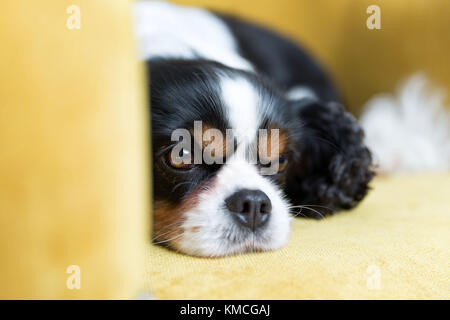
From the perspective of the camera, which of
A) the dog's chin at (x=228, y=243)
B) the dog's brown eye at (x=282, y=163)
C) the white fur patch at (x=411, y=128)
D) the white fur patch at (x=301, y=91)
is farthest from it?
the white fur patch at (x=301, y=91)

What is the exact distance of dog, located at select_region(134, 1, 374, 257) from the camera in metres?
1.11

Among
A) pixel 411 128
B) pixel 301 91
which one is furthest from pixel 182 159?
pixel 411 128

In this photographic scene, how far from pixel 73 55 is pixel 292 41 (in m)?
1.86

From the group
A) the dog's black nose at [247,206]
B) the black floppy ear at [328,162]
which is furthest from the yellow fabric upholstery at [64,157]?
the black floppy ear at [328,162]

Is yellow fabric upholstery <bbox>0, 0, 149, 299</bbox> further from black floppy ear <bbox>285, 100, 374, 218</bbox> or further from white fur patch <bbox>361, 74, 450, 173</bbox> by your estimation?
white fur patch <bbox>361, 74, 450, 173</bbox>

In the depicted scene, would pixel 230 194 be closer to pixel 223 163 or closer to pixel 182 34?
pixel 223 163

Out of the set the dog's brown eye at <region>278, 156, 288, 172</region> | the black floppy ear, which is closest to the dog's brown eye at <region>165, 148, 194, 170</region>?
the dog's brown eye at <region>278, 156, 288, 172</region>

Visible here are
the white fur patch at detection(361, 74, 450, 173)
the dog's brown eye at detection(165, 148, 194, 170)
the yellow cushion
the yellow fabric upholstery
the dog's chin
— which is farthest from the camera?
the white fur patch at detection(361, 74, 450, 173)

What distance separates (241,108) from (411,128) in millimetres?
1371

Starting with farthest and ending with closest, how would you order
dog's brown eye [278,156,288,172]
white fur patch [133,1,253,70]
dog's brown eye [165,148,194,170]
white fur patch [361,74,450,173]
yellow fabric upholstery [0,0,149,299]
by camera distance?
white fur patch [361,74,450,173]
white fur patch [133,1,253,70]
dog's brown eye [278,156,288,172]
dog's brown eye [165,148,194,170]
yellow fabric upholstery [0,0,149,299]

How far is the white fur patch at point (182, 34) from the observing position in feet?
5.04

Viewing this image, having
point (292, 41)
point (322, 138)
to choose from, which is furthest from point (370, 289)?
point (292, 41)

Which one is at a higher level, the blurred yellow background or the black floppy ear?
the blurred yellow background

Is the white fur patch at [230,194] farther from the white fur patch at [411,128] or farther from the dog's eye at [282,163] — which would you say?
the white fur patch at [411,128]
